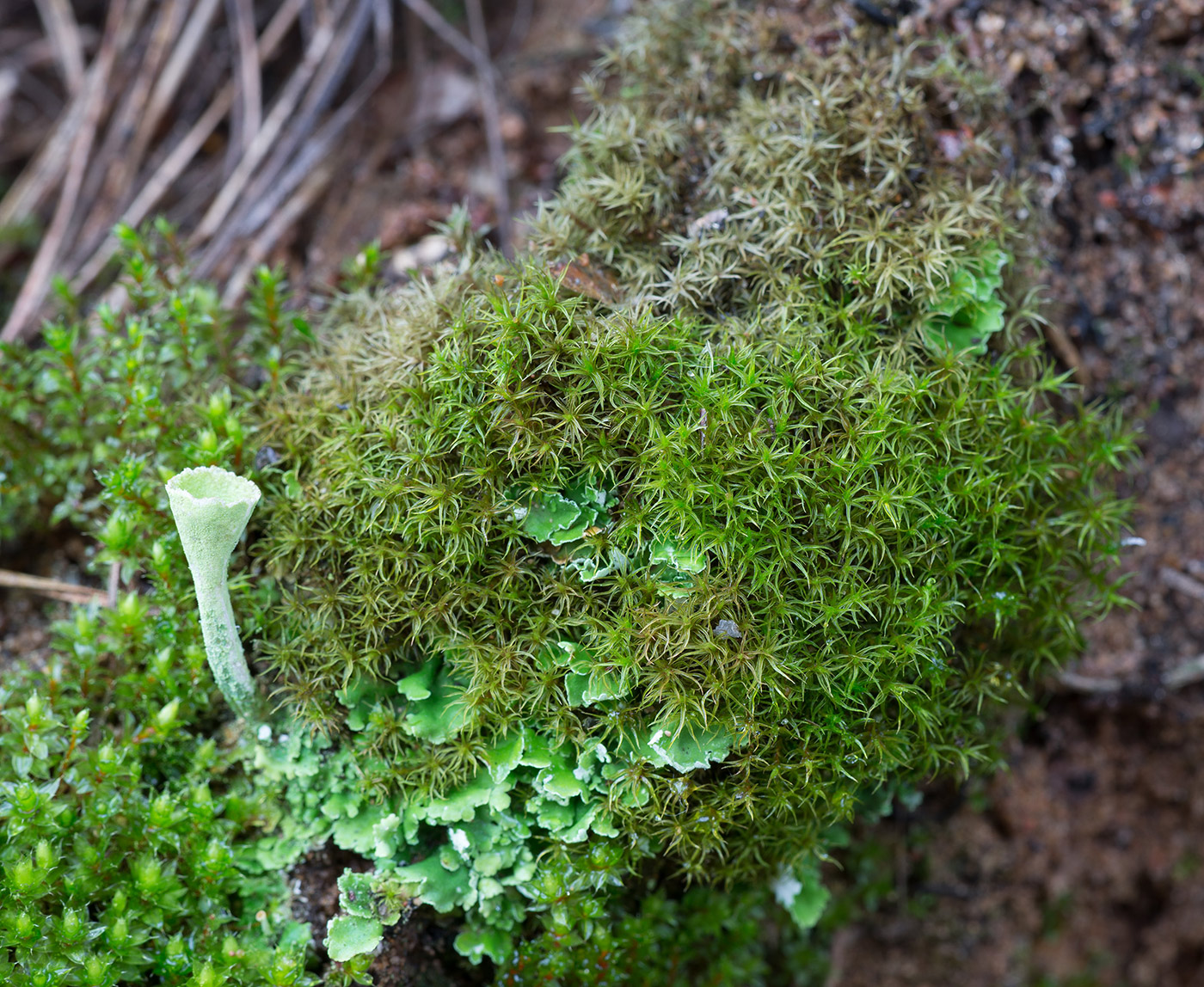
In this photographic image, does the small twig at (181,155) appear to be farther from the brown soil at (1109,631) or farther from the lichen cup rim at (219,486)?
the brown soil at (1109,631)

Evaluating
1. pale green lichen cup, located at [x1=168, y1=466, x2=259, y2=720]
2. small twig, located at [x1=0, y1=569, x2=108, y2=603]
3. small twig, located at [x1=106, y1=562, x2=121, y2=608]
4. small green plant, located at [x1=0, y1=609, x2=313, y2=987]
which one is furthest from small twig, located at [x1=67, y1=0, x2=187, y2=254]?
pale green lichen cup, located at [x1=168, y1=466, x2=259, y2=720]

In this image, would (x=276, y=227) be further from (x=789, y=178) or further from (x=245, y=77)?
(x=789, y=178)

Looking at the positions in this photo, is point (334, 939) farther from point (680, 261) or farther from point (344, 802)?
point (680, 261)

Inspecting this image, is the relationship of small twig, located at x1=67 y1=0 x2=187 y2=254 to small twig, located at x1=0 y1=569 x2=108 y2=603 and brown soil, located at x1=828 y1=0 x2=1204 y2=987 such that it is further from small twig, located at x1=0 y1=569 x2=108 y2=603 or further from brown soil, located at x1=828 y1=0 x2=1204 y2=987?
brown soil, located at x1=828 y1=0 x2=1204 y2=987

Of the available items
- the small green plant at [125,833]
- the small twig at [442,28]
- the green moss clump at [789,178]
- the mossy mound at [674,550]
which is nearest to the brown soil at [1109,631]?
the green moss clump at [789,178]

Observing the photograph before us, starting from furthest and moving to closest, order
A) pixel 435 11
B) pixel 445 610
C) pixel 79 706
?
pixel 435 11 → pixel 79 706 → pixel 445 610

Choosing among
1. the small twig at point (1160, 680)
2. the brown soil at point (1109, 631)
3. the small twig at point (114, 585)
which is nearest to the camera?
the small twig at point (114, 585)

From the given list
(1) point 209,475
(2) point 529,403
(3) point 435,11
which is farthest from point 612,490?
(3) point 435,11
